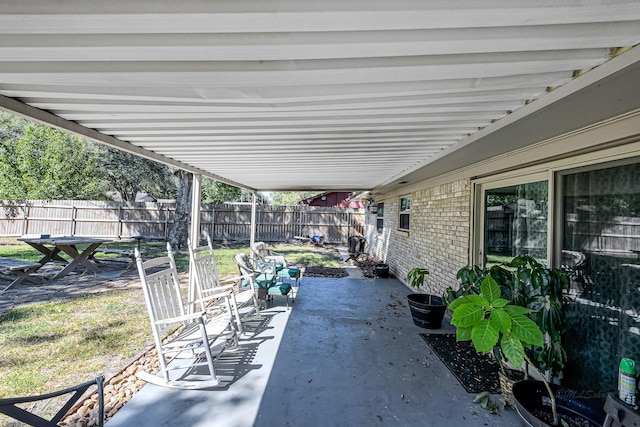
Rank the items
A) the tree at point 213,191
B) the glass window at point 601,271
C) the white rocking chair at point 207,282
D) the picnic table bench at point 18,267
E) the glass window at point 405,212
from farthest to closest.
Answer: the tree at point 213,191
the glass window at point 405,212
the picnic table bench at point 18,267
the white rocking chair at point 207,282
the glass window at point 601,271

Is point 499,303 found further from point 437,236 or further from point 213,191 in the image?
point 213,191

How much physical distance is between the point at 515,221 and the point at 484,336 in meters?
2.11

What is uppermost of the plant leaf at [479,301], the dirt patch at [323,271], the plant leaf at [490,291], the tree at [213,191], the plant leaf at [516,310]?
the tree at [213,191]

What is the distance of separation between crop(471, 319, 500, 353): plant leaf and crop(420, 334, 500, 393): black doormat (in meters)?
1.43

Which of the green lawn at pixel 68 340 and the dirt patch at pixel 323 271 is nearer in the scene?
the green lawn at pixel 68 340

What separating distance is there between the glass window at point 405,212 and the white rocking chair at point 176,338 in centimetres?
510

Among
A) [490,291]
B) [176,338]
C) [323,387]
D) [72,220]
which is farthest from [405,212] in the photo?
[72,220]

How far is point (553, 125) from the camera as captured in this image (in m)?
2.11

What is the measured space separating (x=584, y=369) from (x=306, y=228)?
41.6 ft

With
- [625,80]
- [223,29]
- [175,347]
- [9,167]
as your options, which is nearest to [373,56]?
[223,29]

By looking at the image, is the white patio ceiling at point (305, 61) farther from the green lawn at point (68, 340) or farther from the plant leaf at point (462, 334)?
the green lawn at point (68, 340)

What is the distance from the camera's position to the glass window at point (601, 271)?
1.96 meters

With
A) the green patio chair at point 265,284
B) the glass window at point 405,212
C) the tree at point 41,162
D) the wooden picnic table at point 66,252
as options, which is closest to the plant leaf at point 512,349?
the green patio chair at point 265,284

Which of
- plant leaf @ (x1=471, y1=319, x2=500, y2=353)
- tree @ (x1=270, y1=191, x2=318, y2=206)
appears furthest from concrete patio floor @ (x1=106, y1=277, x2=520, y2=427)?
tree @ (x1=270, y1=191, x2=318, y2=206)
